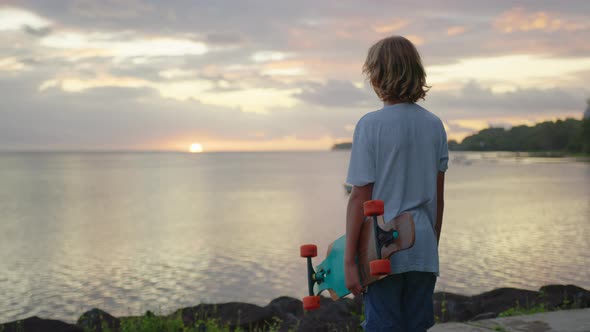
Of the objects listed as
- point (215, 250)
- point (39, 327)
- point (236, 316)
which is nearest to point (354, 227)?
point (39, 327)

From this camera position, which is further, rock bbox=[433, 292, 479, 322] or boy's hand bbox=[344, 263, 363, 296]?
rock bbox=[433, 292, 479, 322]

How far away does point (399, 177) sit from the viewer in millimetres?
2844

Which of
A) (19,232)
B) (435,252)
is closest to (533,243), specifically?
(435,252)

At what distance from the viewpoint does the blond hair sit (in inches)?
113

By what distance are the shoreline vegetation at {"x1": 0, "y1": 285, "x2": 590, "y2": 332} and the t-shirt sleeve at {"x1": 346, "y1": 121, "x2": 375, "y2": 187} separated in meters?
3.92

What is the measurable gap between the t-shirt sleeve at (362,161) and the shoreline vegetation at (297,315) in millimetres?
3924

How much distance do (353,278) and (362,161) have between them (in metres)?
0.54

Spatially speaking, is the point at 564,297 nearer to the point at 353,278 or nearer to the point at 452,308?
the point at 452,308

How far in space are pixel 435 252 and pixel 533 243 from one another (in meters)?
19.7

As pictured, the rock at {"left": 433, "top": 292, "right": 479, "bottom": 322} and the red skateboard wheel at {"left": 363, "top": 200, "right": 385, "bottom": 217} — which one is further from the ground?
the red skateboard wheel at {"left": 363, "top": 200, "right": 385, "bottom": 217}

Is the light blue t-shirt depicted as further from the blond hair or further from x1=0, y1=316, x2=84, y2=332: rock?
x1=0, y1=316, x2=84, y2=332: rock

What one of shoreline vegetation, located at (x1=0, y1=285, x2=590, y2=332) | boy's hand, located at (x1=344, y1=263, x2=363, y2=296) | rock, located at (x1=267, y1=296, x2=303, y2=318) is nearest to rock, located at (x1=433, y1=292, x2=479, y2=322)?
shoreline vegetation, located at (x1=0, y1=285, x2=590, y2=332)

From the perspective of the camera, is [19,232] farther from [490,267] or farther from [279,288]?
[490,267]

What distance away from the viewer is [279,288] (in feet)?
48.2
